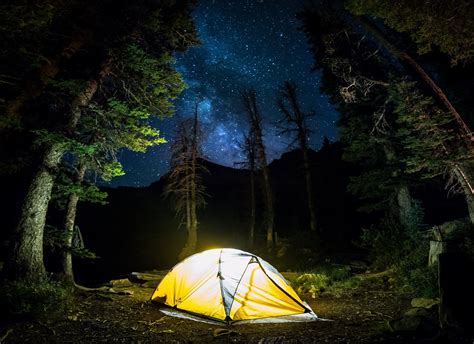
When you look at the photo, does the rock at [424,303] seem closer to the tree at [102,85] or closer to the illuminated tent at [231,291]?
the illuminated tent at [231,291]

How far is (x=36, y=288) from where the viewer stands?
279 inches

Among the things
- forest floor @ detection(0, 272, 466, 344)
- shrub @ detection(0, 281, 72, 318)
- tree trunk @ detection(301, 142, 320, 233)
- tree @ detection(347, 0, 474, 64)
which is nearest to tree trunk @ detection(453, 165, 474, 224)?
tree @ detection(347, 0, 474, 64)

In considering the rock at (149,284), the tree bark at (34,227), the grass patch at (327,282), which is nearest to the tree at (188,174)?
the rock at (149,284)

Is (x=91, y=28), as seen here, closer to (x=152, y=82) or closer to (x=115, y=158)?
(x=152, y=82)

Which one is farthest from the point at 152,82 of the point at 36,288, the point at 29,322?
the point at 29,322

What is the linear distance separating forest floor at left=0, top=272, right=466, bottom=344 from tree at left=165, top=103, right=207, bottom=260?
13.3m

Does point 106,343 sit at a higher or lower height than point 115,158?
lower

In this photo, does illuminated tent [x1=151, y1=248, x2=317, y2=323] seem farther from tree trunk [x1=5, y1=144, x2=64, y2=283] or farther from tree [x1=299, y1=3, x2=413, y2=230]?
tree [x1=299, y1=3, x2=413, y2=230]

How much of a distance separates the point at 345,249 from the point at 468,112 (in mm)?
10758

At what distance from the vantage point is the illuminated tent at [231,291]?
7.80 metres

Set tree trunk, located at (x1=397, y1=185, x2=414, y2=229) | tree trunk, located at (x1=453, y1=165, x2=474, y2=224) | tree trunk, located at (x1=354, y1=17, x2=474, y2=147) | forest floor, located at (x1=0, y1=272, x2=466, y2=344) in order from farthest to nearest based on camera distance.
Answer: tree trunk, located at (x1=397, y1=185, x2=414, y2=229), tree trunk, located at (x1=453, y1=165, x2=474, y2=224), tree trunk, located at (x1=354, y1=17, x2=474, y2=147), forest floor, located at (x1=0, y1=272, x2=466, y2=344)

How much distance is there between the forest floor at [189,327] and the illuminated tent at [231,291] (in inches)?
16.6

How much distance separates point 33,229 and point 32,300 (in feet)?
6.94

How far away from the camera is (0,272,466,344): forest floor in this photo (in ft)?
19.0
